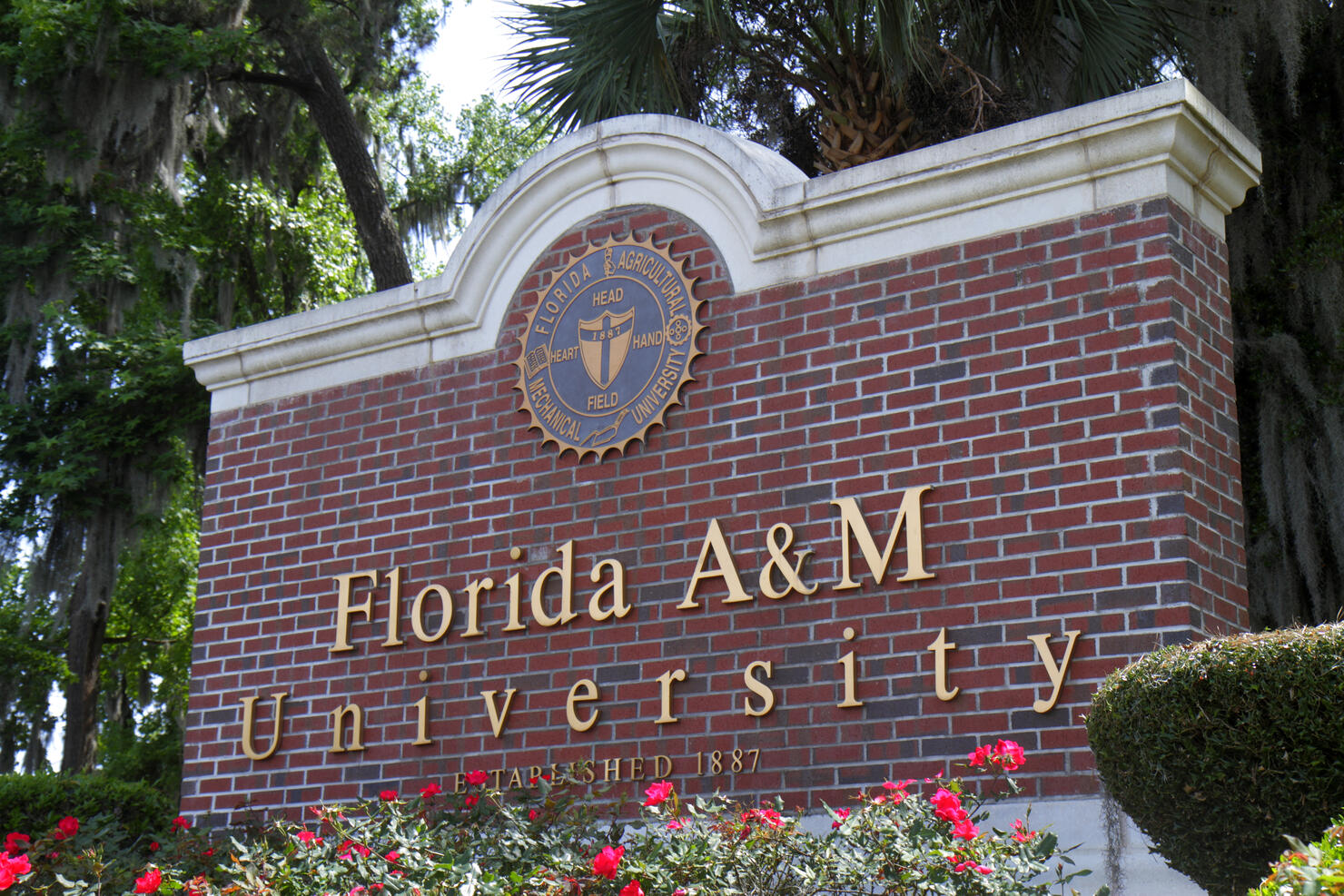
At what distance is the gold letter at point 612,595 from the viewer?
7.21 m

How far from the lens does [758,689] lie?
668 centimetres

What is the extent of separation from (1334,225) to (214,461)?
7099 millimetres

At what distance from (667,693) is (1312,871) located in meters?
4.30

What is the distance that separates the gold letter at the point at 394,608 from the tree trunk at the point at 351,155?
8371 millimetres

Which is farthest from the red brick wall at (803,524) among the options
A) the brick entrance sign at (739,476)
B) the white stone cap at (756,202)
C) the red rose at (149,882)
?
the red rose at (149,882)

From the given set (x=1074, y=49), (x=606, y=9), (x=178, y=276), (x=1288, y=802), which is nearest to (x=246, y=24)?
(x=178, y=276)

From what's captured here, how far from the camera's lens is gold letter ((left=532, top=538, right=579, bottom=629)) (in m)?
7.39

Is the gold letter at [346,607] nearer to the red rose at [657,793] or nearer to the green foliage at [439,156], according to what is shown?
the red rose at [657,793]

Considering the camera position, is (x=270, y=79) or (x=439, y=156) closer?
(x=270, y=79)

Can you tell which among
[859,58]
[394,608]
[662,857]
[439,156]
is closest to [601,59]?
[859,58]

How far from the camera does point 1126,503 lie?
19.5ft

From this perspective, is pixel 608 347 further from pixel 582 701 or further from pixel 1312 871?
A: pixel 1312 871

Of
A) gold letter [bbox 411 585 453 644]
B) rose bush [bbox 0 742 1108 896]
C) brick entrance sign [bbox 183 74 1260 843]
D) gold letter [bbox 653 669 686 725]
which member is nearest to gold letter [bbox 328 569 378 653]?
brick entrance sign [bbox 183 74 1260 843]

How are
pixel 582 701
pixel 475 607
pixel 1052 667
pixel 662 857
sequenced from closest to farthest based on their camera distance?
pixel 662 857 < pixel 1052 667 < pixel 582 701 < pixel 475 607
